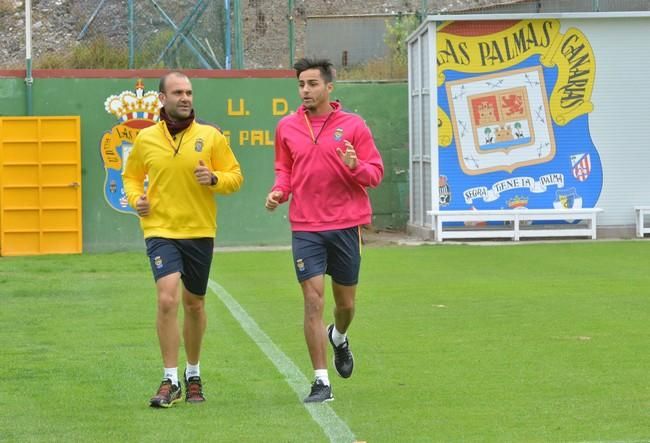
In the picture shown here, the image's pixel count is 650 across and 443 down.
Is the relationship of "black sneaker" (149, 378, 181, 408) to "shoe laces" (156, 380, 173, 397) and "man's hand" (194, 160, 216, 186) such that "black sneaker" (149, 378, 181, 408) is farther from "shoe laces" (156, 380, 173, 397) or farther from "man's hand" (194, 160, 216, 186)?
"man's hand" (194, 160, 216, 186)

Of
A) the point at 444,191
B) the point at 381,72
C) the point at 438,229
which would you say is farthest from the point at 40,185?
the point at 381,72

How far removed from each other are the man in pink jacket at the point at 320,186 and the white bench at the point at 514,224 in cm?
1455

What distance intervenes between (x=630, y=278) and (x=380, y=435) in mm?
9722

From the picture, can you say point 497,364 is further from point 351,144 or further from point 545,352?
point 351,144

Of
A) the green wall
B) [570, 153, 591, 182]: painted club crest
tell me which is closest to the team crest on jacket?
the green wall

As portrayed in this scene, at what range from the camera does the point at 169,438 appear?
725 cm

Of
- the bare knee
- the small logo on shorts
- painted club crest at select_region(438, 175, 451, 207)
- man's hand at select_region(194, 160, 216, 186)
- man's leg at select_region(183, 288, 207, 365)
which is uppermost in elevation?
man's hand at select_region(194, 160, 216, 186)

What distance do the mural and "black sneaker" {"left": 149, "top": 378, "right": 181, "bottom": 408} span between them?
15541mm

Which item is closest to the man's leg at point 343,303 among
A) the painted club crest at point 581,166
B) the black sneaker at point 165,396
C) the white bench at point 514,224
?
the black sneaker at point 165,396

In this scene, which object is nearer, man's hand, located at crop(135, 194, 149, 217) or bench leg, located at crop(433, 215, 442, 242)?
man's hand, located at crop(135, 194, 149, 217)

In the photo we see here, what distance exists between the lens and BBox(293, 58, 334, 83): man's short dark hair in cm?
864

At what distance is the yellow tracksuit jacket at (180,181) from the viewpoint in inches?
333

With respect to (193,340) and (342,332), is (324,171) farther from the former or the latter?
(193,340)

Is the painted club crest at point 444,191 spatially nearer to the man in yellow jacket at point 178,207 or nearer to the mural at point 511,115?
the mural at point 511,115
